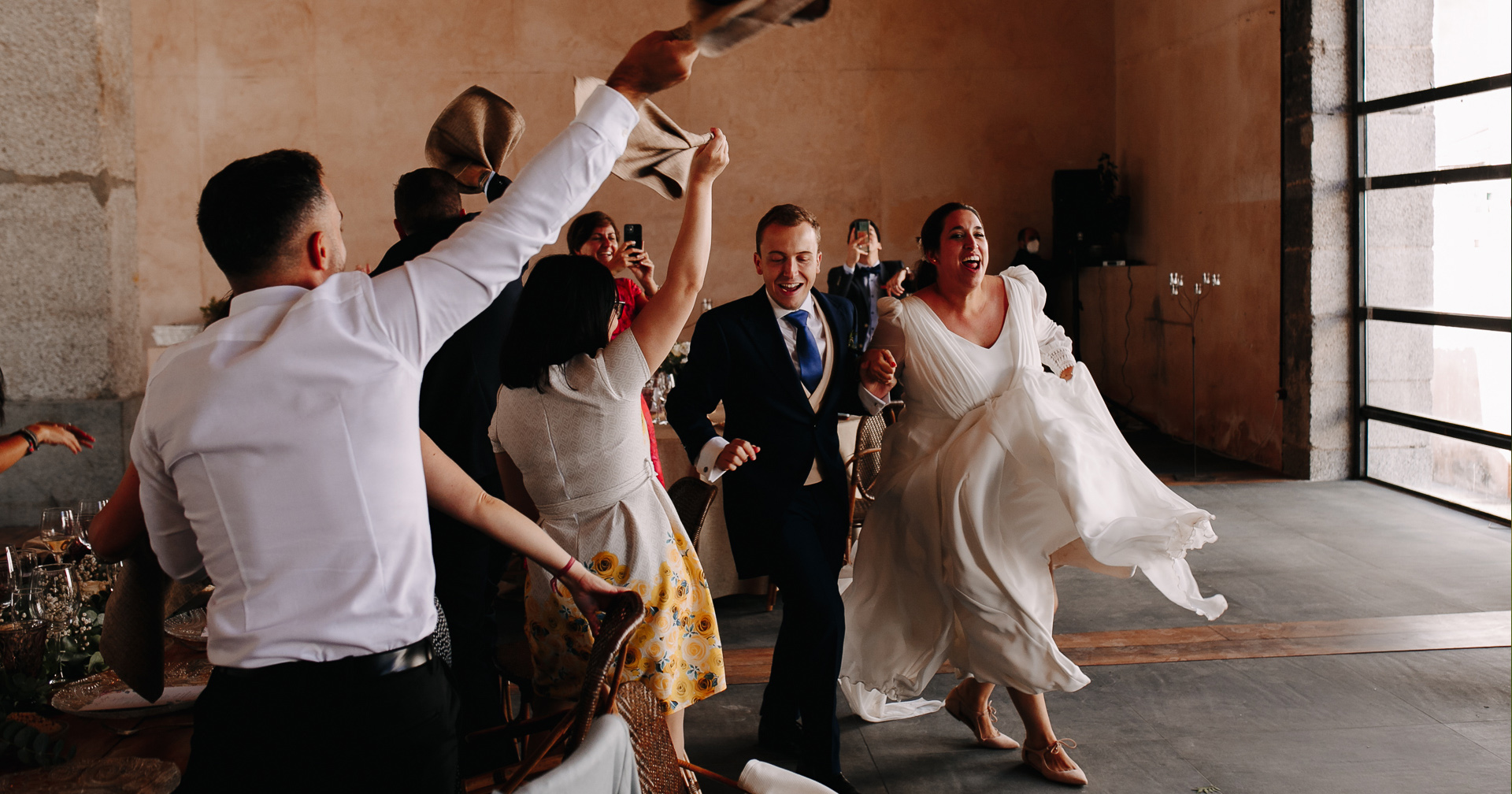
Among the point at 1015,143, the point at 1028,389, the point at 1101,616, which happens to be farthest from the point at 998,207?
the point at 1028,389

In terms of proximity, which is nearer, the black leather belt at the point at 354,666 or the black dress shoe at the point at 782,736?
the black leather belt at the point at 354,666

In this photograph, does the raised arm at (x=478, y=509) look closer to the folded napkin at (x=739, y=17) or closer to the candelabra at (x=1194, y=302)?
the folded napkin at (x=739, y=17)

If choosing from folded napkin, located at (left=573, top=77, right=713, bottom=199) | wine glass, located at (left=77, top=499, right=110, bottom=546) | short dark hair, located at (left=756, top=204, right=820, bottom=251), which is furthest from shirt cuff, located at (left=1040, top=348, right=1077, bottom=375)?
wine glass, located at (left=77, top=499, right=110, bottom=546)

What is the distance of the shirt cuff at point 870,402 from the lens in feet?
10.6

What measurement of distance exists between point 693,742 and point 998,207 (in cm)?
816

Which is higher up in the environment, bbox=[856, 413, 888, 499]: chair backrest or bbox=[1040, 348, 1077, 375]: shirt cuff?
bbox=[1040, 348, 1077, 375]: shirt cuff

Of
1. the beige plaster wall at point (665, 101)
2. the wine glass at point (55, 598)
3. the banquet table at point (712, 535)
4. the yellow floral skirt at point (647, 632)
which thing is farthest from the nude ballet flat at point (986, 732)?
the beige plaster wall at point (665, 101)

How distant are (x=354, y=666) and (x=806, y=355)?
2044 mm

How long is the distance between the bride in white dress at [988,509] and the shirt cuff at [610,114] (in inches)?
71.3

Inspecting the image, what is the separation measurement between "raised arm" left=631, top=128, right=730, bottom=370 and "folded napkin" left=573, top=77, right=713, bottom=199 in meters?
0.04

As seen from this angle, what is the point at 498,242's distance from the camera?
140cm

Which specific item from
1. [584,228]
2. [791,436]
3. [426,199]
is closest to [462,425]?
[426,199]

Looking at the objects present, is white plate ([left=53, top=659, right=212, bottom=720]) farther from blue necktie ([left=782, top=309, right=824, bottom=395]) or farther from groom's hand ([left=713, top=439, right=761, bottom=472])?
blue necktie ([left=782, top=309, right=824, bottom=395])

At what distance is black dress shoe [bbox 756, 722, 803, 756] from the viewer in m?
3.33
